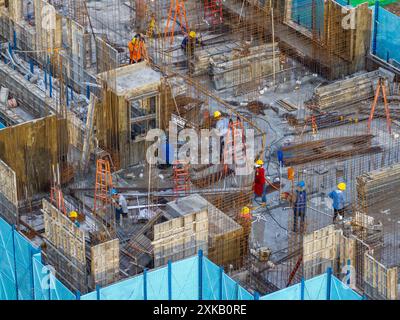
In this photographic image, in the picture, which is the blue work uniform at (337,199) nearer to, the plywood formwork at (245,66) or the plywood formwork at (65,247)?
the plywood formwork at (65,247)

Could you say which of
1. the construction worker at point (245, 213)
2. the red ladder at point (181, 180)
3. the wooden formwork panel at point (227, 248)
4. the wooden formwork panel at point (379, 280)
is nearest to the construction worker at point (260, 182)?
the construction worker at point (245, 213)

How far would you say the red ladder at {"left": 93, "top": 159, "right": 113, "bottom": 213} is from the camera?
43.7m

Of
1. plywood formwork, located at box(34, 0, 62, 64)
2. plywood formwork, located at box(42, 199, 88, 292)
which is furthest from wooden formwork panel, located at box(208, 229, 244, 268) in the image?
plywood formwork, located at box(34, 0, 62, 64)

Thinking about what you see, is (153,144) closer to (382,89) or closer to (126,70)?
(126,70)

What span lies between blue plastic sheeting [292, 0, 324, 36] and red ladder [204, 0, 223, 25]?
2520 millimetres

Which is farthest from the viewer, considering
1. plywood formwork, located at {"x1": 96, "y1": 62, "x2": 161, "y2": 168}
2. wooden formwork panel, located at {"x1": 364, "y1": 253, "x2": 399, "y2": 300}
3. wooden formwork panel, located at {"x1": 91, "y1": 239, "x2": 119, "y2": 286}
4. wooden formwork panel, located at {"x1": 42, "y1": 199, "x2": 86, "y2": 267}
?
plywood formwork, located at {"x1": 96, "y1": 62, "x2": 161, "y2": 168}

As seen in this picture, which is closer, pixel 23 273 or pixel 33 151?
pixel 23 273

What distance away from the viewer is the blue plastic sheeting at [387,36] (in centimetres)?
4975

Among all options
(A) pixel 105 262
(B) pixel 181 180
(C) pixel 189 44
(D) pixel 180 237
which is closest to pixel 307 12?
(C) pixel 189 44

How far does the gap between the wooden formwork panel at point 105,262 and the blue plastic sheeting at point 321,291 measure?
4382 mm

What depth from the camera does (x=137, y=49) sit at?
48.2 metres

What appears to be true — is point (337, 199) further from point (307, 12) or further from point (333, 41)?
point (307, 12)

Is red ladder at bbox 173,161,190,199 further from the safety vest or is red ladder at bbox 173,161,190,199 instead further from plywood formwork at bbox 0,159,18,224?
plywood formwork at bbox 0,159,18,224

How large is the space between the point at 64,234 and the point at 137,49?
10.2 m
